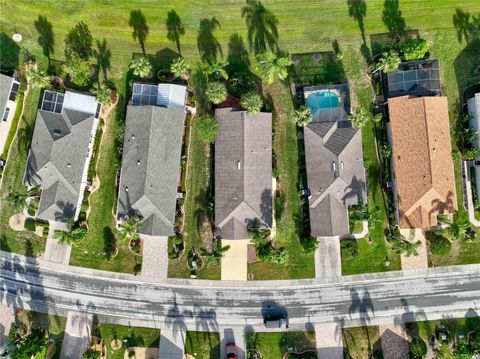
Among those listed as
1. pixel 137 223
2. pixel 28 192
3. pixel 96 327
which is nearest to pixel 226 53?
pixel 137 223

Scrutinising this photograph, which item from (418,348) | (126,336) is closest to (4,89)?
(126,336)

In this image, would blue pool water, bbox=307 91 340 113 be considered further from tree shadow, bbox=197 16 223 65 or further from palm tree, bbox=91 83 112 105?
palm tree, bbox=91 83 112 105

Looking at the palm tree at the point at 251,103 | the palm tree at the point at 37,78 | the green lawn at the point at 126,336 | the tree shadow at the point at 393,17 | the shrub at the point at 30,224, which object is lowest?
the green lawn at the point at 126,336

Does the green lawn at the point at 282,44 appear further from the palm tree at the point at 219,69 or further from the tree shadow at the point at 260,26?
the palm tree at the point at 219,69

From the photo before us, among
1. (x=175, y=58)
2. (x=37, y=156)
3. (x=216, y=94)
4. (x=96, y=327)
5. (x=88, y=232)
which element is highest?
(x=175, y=58)

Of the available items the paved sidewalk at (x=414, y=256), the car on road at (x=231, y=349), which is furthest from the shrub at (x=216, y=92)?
the car on road at (x=231, y=349)

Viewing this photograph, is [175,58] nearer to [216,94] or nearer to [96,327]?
[216,94]
